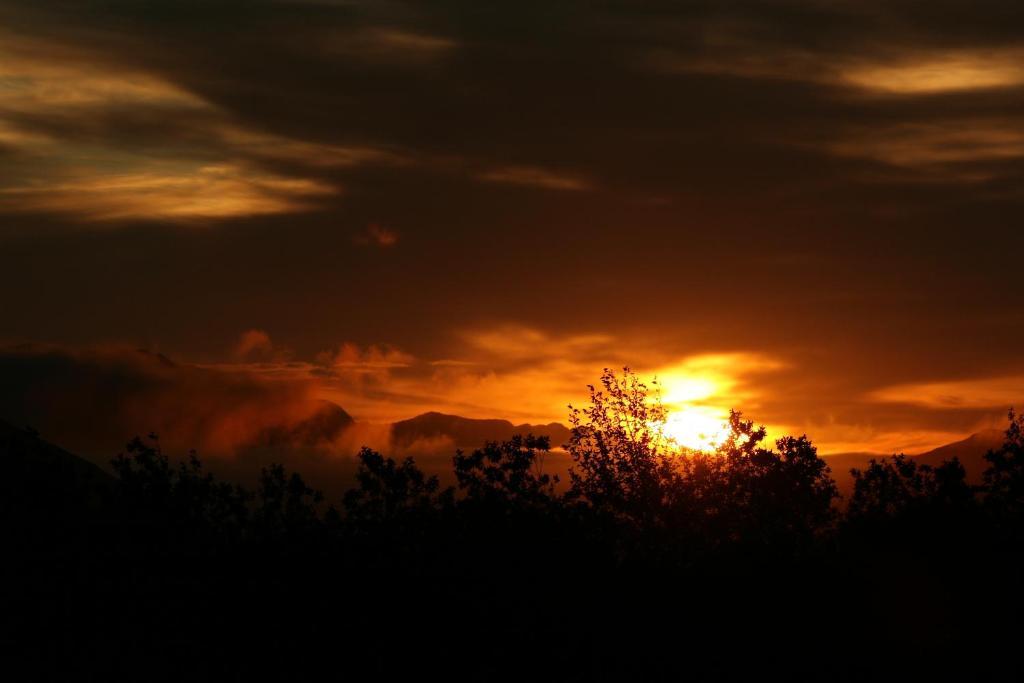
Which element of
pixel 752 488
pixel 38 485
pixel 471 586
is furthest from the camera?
pixel 752 488

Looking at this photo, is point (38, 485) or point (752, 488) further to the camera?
point (752, 488)

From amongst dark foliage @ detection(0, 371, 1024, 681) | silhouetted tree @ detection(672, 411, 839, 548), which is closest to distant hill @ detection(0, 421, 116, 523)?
dark foliage @ detection(0, 371, 1024, 681)

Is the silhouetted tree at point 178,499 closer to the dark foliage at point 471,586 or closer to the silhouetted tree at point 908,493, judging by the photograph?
the dark foliage at point 471,586

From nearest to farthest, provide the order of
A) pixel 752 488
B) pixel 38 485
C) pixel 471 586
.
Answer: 1. pixel 471 586
2. pixel 38 485
3. pixel 752 488

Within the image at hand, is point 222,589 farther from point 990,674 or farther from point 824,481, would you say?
point 824,481

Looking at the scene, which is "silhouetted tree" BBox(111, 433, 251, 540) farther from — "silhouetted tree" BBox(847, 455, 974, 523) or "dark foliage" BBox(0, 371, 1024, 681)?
"silhouetted tree" BBox(847, 455, 974, 523)

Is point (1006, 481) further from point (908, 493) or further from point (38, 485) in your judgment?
point (38, 485)

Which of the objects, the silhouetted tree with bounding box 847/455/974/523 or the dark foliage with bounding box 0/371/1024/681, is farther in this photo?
the silhouetted tree with bounding box 847/455/974/523

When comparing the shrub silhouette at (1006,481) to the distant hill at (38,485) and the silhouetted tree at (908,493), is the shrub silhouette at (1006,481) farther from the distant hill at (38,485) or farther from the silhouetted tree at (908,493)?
the distant hill at (38,485)

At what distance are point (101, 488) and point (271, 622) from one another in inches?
537

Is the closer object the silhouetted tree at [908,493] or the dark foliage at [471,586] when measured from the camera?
the dark foliage at [471,586]

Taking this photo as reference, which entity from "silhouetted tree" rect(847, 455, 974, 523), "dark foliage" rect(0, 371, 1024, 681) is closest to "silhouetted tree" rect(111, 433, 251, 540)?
"dark foliage" rect(0, 371, 1024, 681)

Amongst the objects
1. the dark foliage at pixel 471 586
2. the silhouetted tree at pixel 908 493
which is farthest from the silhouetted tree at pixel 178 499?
the silhouetted tree at pixel 908 493

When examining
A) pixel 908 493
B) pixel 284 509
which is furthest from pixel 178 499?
pixel 908 493
